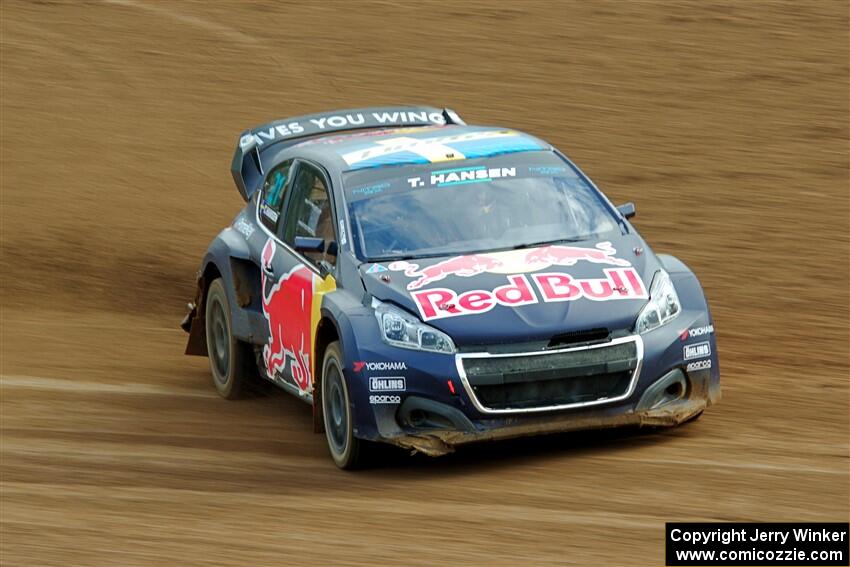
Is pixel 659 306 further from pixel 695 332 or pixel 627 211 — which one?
pixel 627 211

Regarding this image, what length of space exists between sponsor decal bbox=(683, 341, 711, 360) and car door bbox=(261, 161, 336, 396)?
1980 millimetres

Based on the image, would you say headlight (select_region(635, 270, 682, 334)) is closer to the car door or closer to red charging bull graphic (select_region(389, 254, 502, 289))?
red charging bull graphic (select_region(389, 254, 502, 289))

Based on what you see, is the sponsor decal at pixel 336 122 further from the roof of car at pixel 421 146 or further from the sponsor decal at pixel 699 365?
the sponsor decal at pixel 699 365

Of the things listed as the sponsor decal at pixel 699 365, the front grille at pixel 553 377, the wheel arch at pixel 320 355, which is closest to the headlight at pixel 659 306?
the front grille at pixel 553 377

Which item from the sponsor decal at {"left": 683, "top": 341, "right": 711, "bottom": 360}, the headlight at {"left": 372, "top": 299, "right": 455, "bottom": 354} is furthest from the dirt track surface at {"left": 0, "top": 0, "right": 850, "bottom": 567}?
the headlight at {"left": 372, "top": 299, "right": 455, "bottom": 354}

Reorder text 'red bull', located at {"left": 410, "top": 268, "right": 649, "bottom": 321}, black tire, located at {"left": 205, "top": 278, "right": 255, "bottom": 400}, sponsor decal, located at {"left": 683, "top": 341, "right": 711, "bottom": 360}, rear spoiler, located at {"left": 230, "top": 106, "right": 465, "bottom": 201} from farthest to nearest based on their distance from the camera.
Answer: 1. rear spoiler, located at {"left": 230, "top": 106, "right": 465, "bottom": 201}
2. black tire, located at {"left": 205, "top": 278, "right": 255, "bottom": 400}
3. sponsor decal, located at {"left": 683, "top": 341, "right": 711, "bottom": 360}
4. text 'red bull', located at {"left": 410, "top": 268, "right": 649, "bottom": 321}

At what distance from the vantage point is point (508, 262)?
30.3 ft

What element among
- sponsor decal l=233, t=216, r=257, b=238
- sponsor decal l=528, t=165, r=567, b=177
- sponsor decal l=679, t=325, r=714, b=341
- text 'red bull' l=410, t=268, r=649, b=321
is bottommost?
sponsor decal l=679, t=325, r=714, b=341

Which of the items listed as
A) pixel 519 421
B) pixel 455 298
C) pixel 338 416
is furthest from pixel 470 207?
pixel 519 421

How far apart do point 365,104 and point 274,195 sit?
26.8ft

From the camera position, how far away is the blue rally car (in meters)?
8.70

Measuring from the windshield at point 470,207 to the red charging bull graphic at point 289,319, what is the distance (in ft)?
1.66

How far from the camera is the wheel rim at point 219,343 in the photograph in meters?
11.5

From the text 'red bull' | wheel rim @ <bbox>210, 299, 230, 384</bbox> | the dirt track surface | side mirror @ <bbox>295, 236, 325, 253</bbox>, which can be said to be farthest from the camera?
wheel rim @ <bbox>210, 299, 230, 384</bbox>
